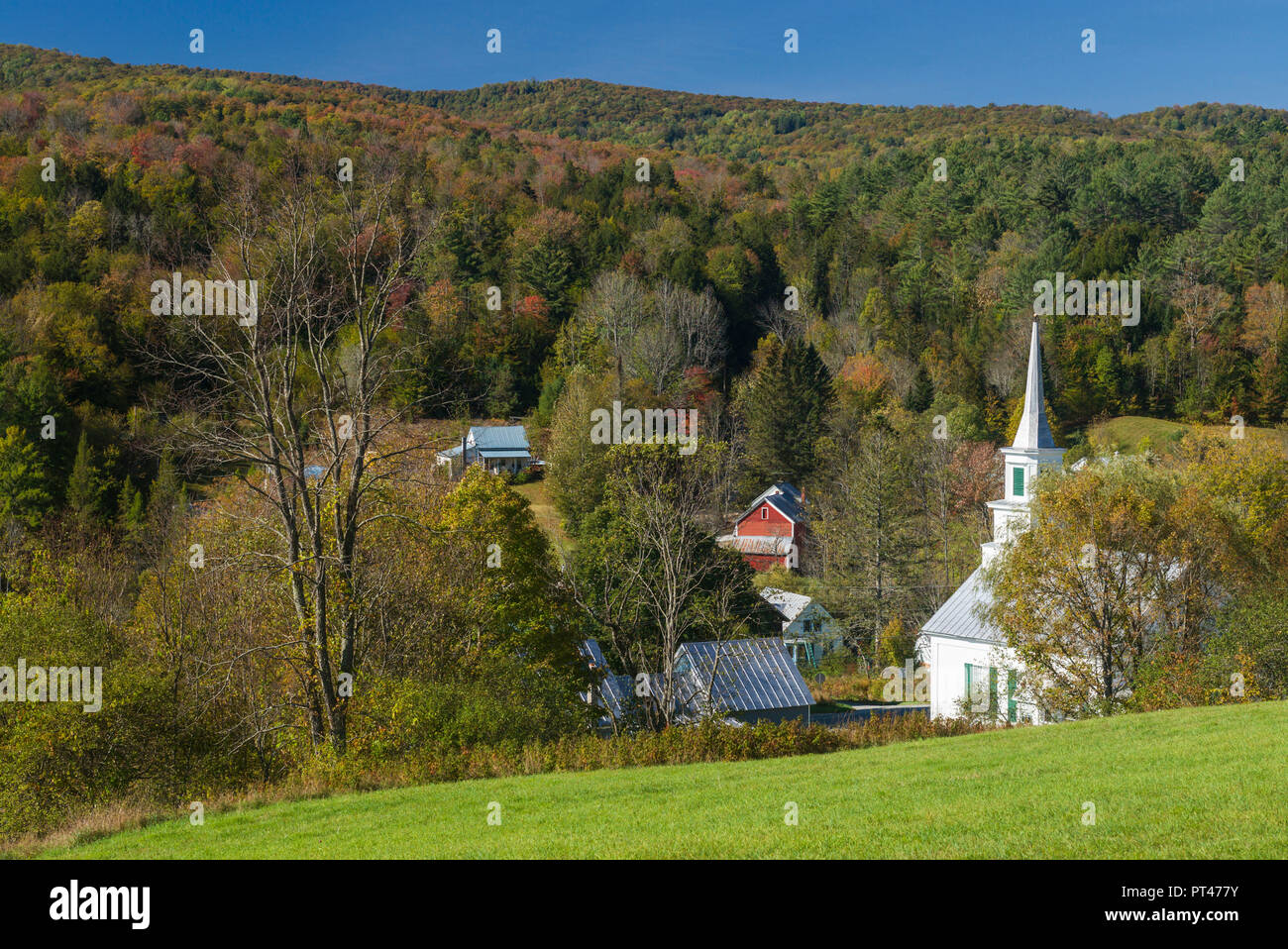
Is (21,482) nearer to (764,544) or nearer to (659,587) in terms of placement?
(764,544)

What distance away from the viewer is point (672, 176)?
118 m

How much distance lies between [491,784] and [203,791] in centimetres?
504

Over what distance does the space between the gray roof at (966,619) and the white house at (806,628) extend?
15396 mm

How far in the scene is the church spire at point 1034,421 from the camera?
35.7 meters

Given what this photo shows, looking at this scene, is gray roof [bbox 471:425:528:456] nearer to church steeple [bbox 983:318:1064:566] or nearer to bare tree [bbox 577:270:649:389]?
bare tree [bbox 577:270:649:389]

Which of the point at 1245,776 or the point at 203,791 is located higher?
the point at 1245,776

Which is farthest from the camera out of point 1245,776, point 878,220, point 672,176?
point 672,176

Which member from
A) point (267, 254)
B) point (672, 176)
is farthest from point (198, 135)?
point (267, 254)

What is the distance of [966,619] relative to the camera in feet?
111

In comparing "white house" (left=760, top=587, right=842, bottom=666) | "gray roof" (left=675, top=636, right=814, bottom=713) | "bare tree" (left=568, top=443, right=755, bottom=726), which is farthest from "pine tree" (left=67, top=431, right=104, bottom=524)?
"gray roof" (left=675, top=636, right=814, bottom=713)

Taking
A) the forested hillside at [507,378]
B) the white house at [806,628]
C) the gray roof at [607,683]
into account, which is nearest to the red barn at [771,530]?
the forested hillside at [507,378]

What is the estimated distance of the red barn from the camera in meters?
60.9
